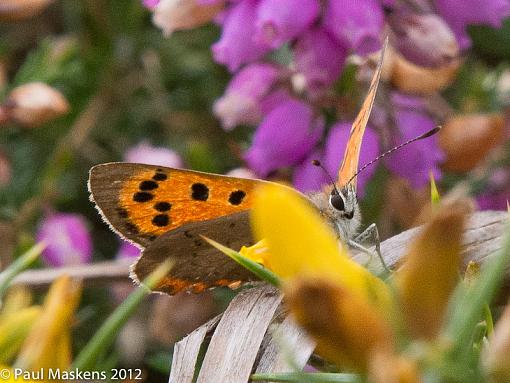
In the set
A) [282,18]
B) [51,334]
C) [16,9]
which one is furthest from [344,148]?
[51,334]

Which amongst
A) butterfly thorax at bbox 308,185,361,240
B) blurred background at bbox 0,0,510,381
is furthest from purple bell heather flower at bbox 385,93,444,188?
butterfly thorax at bbox 308,185,361,240

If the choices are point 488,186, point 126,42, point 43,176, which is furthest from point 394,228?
point 126,42

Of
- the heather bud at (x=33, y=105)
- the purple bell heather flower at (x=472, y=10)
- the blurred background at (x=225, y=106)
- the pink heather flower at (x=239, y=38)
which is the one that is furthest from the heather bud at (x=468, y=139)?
the heather bud at (x=33, y=105)

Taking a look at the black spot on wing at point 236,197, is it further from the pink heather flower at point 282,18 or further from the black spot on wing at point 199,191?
the pink heather flower at point 282,18

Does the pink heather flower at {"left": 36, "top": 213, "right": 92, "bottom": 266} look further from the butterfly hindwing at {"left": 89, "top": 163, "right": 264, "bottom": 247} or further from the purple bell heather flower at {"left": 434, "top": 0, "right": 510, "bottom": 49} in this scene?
the purple bell heather flower at {"left": 434, "top": 0, "right": 510, "bottom": 49}

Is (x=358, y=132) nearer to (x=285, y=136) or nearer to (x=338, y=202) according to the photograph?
(x=338, y=202)
